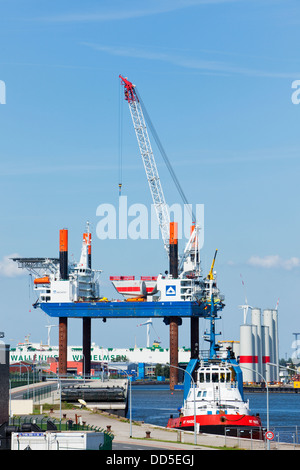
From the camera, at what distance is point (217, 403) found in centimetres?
10512

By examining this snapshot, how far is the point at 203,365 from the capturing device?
4500 inches

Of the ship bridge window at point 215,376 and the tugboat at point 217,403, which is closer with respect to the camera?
the tugboat at point 217,403

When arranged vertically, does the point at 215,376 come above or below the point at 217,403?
above

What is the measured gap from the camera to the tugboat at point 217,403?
9912 cm

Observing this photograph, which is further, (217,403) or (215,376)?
(215,376)

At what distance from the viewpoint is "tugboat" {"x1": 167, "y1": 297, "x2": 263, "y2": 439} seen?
99.1 meters

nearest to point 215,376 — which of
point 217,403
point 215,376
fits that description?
point 215,376

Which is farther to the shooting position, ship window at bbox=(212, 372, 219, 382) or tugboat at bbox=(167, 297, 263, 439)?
ship window at bbox=(212, 372, 219, 382)

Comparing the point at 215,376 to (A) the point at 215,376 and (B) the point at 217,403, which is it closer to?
(A) the point at 215,376

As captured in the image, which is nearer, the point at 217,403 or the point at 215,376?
the point at 217,403

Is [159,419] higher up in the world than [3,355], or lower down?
lower down
